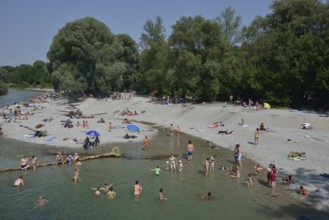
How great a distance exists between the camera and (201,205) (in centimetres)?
2108

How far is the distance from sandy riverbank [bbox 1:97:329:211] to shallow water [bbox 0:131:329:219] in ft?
8.68

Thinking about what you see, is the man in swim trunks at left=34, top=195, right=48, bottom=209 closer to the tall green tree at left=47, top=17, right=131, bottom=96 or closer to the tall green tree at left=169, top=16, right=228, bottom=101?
the tall green tree at left=169, top=16, right=228, bottom=101

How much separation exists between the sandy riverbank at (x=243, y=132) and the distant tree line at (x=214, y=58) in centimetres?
501

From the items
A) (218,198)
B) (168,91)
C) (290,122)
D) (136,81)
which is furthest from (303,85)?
(136,81)

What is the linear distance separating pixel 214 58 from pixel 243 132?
22136 millimetres

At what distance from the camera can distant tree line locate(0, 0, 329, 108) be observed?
52031 millimetres

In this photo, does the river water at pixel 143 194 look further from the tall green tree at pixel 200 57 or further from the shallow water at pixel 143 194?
the tall green tree at pixel 200 57

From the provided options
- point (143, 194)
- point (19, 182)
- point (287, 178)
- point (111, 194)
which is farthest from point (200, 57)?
point (19, 182)

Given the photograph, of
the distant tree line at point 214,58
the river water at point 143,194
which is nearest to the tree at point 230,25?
the distant tree line at point 214,58

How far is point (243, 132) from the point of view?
4109 cm

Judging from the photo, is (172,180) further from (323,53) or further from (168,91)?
(168,91)

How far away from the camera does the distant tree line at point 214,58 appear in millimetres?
52031

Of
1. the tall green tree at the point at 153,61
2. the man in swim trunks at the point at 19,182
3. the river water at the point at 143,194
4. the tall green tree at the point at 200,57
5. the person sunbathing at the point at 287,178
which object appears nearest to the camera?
the river water at the point at 143,194

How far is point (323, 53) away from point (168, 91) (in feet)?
106
